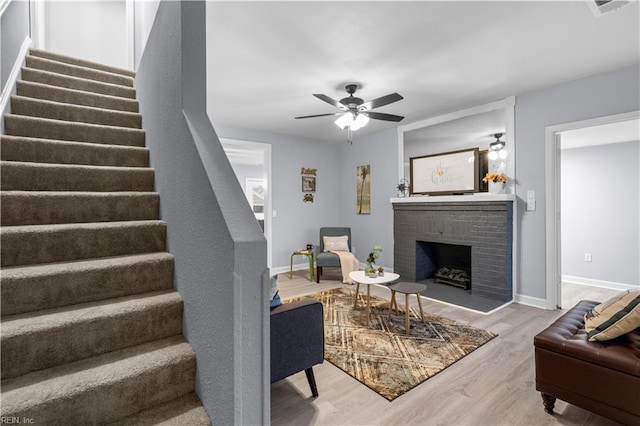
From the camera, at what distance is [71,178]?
5.76 ft

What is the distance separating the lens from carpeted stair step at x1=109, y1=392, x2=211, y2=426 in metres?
1.08

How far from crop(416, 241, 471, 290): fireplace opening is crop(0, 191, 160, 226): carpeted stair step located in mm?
4192

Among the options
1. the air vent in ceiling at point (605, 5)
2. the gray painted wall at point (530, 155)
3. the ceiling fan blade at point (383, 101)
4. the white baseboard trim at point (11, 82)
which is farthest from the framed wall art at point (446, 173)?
the white baseboard trim at point (11, 82)

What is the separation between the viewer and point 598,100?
10.6ft

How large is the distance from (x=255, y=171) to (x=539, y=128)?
7374mm

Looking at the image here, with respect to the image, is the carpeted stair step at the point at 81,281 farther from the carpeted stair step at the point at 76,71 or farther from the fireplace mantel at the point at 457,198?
the fireplace mantel at the point at 457,198

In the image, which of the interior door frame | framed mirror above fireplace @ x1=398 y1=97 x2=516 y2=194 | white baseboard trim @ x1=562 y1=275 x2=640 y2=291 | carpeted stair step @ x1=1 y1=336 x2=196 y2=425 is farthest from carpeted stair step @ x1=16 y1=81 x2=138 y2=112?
white baseboard trim @ x1=562 y1=275 x2=640 y2=291

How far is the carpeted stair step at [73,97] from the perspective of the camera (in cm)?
215

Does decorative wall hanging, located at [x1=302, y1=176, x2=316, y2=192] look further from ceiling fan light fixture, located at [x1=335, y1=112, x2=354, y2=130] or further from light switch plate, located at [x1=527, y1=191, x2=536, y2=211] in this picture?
light switch plate, located at [x1=527, y1=191, x2=536, y2=211]

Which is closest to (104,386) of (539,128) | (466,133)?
(539,128)

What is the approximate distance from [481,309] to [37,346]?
13.1 ft

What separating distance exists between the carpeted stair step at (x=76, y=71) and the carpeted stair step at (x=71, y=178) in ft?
4.72

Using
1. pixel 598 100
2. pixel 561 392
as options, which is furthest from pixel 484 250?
pixel 561 392

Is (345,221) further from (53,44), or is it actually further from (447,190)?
(53,44)
